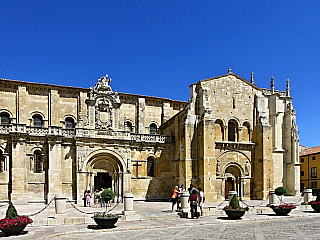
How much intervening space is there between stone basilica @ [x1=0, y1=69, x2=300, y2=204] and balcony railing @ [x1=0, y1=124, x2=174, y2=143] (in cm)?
8

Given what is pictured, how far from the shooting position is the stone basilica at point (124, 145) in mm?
27125

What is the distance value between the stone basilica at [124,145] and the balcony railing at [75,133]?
0.25 ft

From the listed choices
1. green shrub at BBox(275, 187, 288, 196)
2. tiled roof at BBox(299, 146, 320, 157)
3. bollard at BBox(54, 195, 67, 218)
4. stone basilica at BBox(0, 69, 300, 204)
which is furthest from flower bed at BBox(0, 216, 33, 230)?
tiled roof at BBox(299, 146, 320, 157)

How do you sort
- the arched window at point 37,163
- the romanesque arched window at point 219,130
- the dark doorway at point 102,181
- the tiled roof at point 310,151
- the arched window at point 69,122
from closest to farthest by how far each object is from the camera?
the arched window at point 37,163 → the dark doorway at point 102,181 → the romanesque arched window at point 219,130 → the arched window at point 69,122 → the tiled roof at point 310,151

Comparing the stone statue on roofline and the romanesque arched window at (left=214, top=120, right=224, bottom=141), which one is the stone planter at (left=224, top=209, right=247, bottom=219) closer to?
the romanesque arched window at (left=214, top=120, right=224, bottom=141)

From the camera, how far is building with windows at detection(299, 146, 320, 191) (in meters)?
46.9

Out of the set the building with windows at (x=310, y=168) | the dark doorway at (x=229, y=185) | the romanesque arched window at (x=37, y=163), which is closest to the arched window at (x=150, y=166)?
the dark doorway at (x=229, y=185)

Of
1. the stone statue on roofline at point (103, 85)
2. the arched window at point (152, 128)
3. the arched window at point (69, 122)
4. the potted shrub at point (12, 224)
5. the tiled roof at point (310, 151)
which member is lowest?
the potted shrub at point (12, 224)

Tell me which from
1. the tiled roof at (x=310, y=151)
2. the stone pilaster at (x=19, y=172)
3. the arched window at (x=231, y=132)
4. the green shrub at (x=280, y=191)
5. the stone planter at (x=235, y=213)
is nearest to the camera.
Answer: the stone planter at (x=235, y=213)

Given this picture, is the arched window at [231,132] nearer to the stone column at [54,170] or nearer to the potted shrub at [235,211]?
the potted shrub at [235,211]

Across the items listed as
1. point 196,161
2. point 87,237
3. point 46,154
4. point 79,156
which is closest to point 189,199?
point 87,237

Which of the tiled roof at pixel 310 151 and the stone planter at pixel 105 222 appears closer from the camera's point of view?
the stone planter at pixel 105 222

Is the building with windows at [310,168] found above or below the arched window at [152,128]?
below

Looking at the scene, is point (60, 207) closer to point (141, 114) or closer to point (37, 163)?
point (37, 163)
